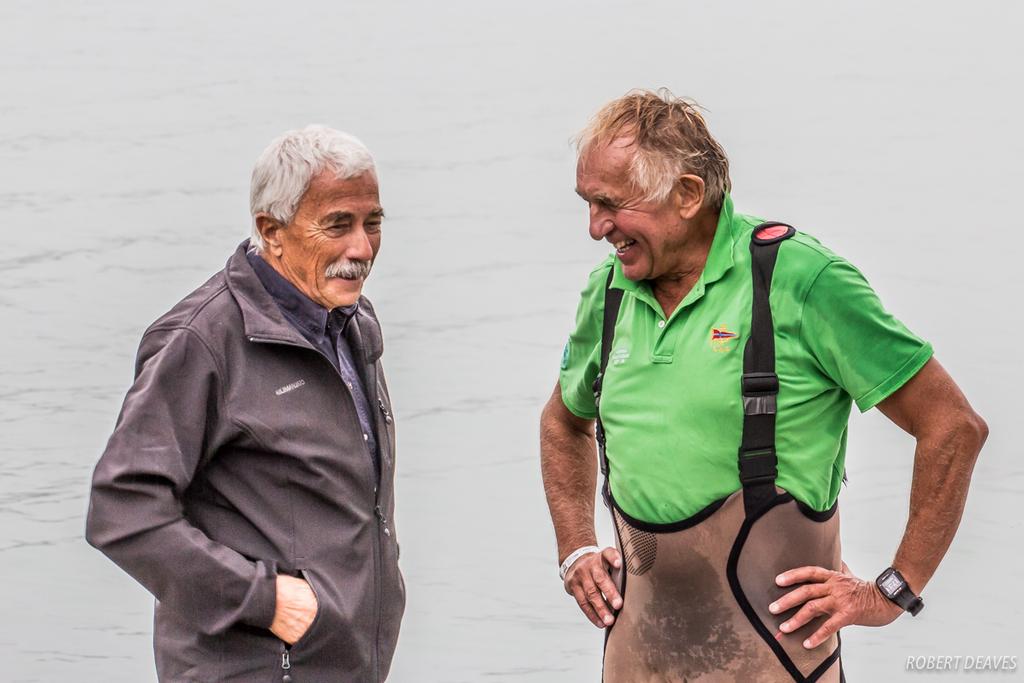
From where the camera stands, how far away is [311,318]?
7.63ft

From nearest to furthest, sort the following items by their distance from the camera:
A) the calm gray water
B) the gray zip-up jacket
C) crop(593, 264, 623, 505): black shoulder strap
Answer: the gray zip-up jacket < crop(593, 264, 623, 505): black shoulder strap < the calm gray water

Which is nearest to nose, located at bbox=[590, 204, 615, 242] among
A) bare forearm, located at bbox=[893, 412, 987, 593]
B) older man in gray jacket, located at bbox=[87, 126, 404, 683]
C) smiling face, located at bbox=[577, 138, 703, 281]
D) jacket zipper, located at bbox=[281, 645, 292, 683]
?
smiling face, located at bbox=[577, 138, 703, 281]

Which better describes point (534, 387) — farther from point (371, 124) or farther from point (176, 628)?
point (176, 628)

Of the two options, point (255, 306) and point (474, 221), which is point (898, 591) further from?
point (474, 221)

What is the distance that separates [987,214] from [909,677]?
3.88 feet

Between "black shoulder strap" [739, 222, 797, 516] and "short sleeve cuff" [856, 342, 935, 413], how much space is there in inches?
5.4

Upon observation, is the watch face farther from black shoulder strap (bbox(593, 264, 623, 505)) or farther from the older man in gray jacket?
the older man in gray jacket

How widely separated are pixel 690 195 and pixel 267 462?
74cm

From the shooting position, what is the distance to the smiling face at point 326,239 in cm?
230

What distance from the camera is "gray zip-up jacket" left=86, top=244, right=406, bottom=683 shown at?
216 cm

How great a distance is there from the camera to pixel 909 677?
12.4 ft

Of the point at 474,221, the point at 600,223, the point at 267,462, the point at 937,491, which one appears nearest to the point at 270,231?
the point at 267,462

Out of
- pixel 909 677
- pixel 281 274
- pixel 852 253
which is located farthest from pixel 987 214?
pixel 281 274

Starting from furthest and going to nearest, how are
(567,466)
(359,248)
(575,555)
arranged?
1. (567,466)
2. (575,555)
3. (359,248)
